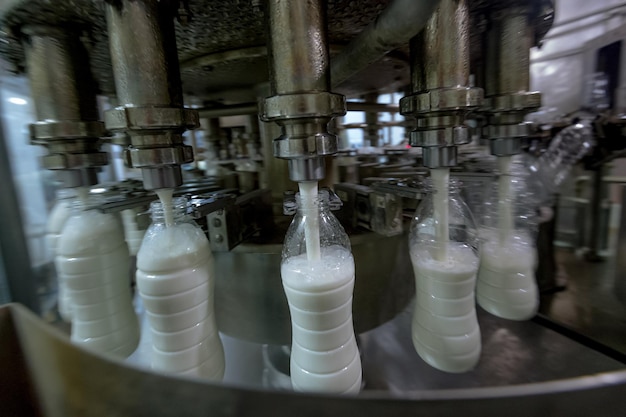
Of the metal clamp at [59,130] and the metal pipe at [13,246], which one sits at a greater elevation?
the metal clamp at [59,130]

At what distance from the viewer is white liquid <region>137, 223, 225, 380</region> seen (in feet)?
1.36

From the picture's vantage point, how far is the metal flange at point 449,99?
0.40 metres

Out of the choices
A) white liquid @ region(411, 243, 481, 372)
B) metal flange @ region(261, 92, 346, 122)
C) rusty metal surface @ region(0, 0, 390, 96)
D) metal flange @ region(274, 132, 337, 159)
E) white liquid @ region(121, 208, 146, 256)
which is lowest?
white liquid @ region(411, 243, 481, 372)

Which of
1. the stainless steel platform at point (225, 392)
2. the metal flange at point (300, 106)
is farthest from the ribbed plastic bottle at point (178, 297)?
the metal flange at point (300, 106)

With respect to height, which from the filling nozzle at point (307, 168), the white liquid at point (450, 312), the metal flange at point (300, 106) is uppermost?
the metal flange at point (300, 106)

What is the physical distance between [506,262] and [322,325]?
0.34 m

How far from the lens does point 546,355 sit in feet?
1.93

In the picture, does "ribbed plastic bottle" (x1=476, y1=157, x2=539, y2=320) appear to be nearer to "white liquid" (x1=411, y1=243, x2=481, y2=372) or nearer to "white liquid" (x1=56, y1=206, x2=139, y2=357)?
"white liquid" (x1=411, y1=243, x2=481, y2=372)

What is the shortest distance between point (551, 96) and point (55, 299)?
2214 mm

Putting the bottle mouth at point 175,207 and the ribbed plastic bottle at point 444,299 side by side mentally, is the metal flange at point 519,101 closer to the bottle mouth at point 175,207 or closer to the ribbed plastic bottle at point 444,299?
the ribbed plastic bottle at point 444,299

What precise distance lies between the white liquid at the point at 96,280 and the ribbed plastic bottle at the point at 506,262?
2.04 feet

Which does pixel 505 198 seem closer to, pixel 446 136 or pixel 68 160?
pixel 446 136

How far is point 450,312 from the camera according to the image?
0.45 m

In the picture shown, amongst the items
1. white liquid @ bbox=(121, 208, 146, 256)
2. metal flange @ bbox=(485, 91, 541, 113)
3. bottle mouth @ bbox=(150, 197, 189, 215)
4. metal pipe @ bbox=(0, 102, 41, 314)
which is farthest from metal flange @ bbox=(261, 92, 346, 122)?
metal pipe @ bbox=(0, 102, 41, 314)
